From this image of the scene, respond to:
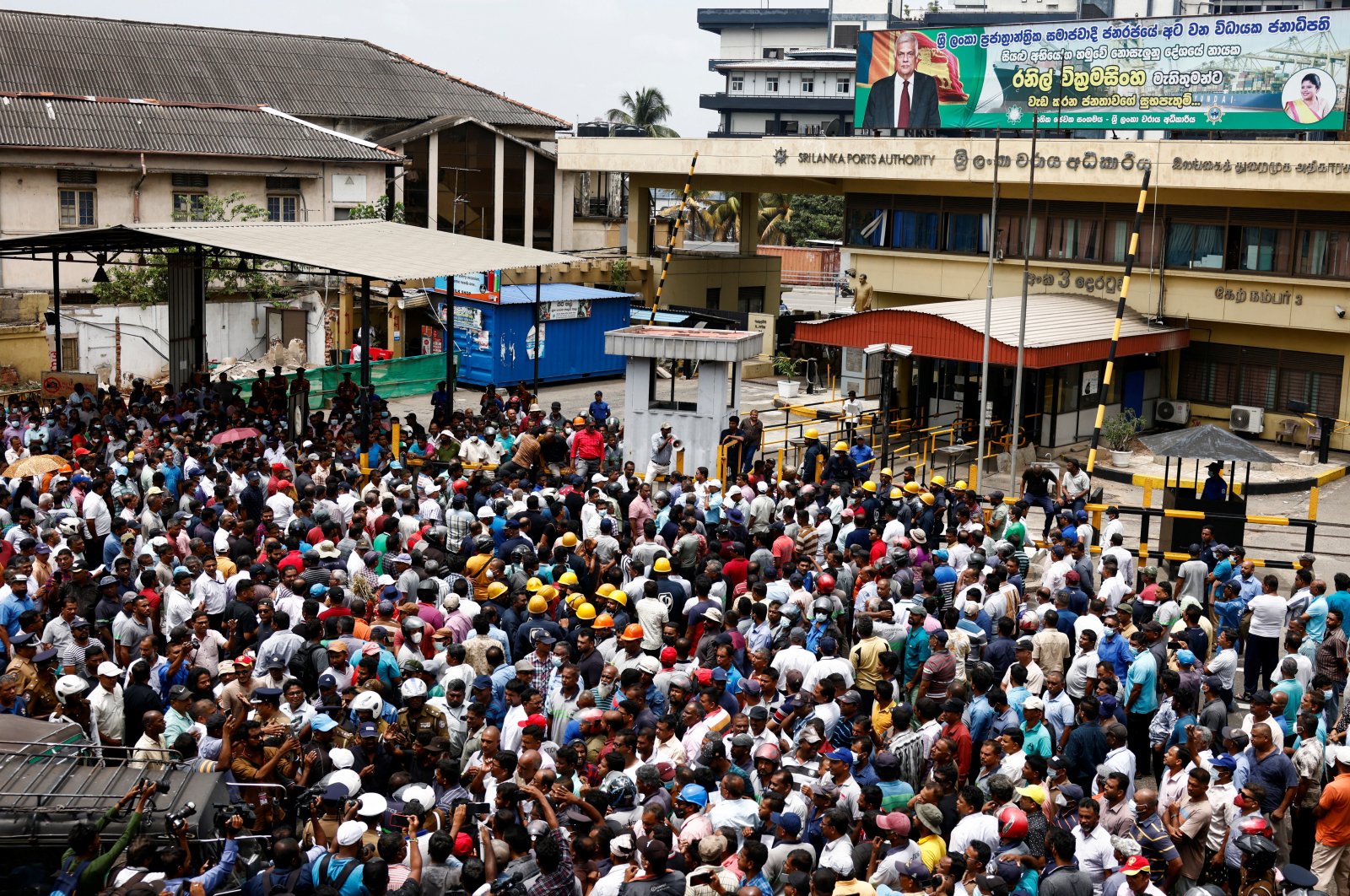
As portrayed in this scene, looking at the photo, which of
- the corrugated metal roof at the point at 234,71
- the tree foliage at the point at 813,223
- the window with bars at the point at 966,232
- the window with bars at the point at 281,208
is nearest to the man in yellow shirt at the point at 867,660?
the window with bars at the point at 966,232

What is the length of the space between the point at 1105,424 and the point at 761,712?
Result: 2008 centimetres

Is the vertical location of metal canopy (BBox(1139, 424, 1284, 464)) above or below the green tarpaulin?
above

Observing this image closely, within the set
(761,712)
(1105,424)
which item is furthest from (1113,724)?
(1105,424)

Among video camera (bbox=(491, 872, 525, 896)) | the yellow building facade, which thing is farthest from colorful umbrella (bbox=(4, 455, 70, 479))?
the yellow building facade

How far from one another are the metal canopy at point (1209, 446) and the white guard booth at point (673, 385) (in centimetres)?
657

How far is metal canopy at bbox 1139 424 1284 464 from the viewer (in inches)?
682

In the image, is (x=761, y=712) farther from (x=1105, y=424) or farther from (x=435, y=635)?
(x=1105, y=424)

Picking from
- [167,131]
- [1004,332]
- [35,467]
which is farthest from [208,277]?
[35,467]

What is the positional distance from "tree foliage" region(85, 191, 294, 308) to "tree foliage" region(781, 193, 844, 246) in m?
47.3

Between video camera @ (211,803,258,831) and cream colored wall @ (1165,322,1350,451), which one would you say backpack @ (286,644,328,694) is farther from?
cream colored wall @ (1165,322,1350,451)

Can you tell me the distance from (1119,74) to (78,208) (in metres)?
27.5

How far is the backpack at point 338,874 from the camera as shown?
772 centimetres

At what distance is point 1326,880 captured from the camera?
973 centimetres

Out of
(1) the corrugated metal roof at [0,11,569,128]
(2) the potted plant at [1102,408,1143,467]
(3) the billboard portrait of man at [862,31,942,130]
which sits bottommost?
(2) the potted plant at [1102,408,1143,467]
